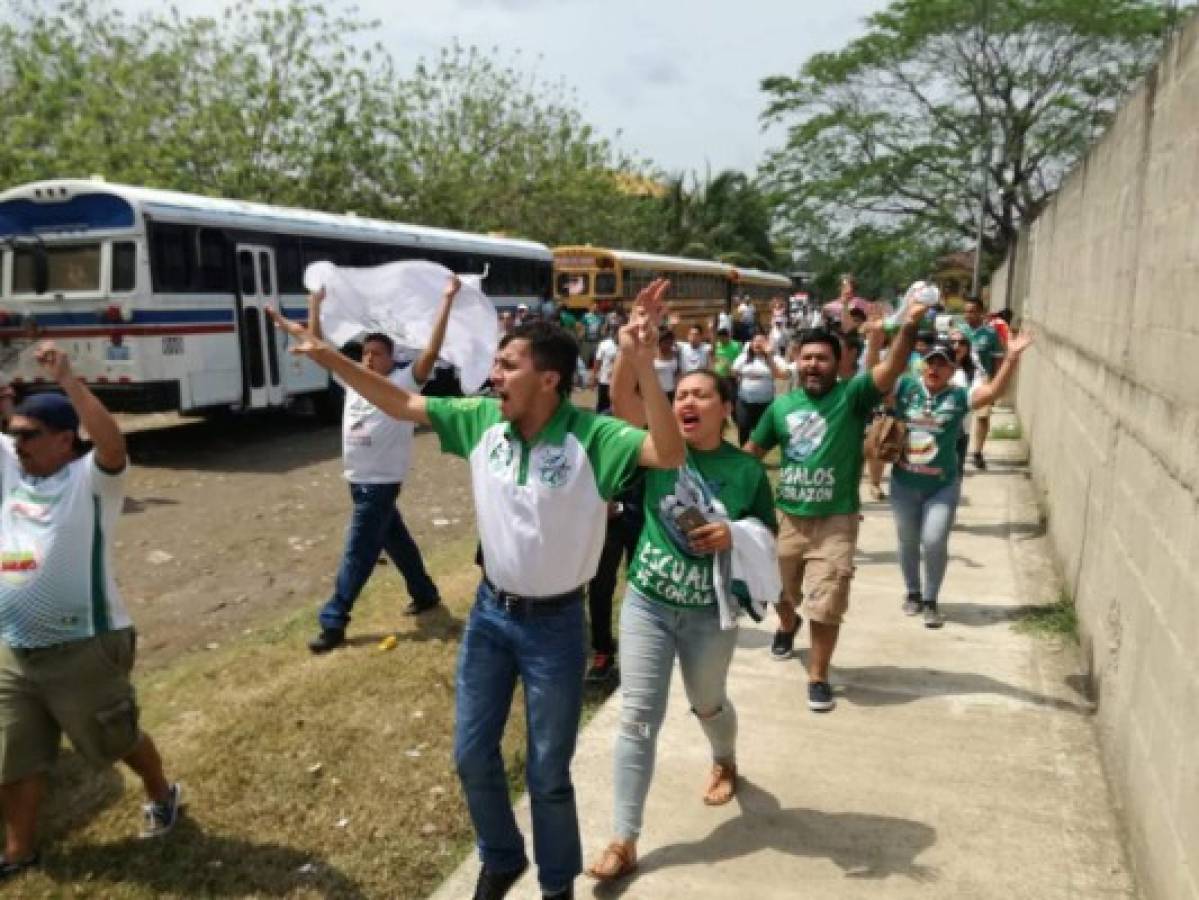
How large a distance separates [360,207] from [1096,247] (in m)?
20.4

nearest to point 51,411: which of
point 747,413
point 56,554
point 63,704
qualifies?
point 56,554

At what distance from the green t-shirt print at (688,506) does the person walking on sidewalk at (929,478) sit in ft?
8.48

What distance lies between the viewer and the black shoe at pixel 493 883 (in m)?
3.01

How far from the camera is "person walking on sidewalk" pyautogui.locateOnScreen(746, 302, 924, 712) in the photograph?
14.8 ft

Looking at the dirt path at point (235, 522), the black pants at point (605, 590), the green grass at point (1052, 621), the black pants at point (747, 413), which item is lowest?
the dirt path at point (235, 522)

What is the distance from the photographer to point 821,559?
459 centimetres

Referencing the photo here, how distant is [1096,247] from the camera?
257 inches

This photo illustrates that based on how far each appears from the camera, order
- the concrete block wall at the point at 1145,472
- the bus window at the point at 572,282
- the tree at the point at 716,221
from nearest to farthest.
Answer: the concrete block wall at the point at 1145,472 → the bus window at the point at 572,282 → the tree at the point at 716,221

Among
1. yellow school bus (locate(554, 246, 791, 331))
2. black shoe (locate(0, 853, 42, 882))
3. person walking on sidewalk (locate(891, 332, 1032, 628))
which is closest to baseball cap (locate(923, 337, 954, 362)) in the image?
person walking on sidewalk (locate(891, 332, 1032, 628))

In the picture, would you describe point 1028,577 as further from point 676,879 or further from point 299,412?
point 299,412

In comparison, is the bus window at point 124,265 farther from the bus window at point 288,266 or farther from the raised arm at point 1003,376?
the raised arm at point 1003,376

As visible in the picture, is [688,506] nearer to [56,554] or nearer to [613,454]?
[613,454]

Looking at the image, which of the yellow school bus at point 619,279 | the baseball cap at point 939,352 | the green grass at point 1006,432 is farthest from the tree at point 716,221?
the baseball cap at point 939,352

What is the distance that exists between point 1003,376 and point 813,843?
288cm
